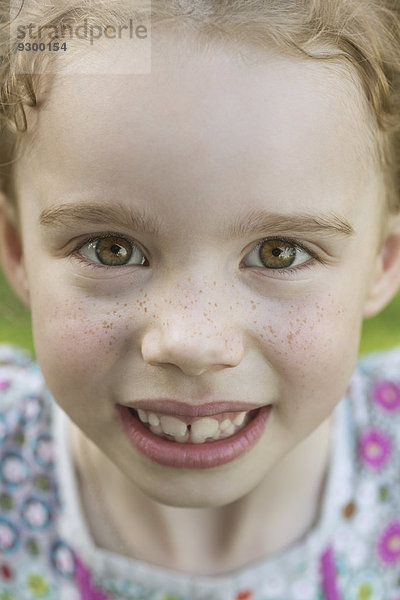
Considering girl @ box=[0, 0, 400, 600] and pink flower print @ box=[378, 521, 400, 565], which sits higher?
girl @ box=[0, 0, 400, 600]

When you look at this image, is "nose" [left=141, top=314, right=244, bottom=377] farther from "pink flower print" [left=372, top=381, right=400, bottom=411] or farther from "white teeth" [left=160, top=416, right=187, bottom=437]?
"pink flower print" [left=372, top=381, right=400, bottom=411]

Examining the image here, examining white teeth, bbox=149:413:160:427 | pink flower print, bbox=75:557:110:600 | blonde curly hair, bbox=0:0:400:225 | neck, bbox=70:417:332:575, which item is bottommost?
pink flower print, bbox=75:557:110:600

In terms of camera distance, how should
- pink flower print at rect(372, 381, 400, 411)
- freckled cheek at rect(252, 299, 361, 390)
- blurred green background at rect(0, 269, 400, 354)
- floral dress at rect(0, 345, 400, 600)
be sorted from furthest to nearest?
blurred green background at rect(0, 269, 400, 354), pink flower print at rect(372, 381, 400, 411), floral dress at rect(0, 345, 400, 600), freckled cheek at rect(252, 299, 361, 390)

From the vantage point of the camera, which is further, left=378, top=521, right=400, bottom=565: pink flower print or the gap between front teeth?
left=378, top=521, right=400, bottom=565: pink flower print

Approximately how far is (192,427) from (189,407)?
0.20ft

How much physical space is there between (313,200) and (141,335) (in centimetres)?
24

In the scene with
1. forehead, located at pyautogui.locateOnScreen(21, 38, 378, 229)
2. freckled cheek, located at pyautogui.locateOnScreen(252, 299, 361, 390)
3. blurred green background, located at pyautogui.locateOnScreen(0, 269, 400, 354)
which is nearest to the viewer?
forehead, located at pyautogui.locateOnScreen(21, 38, 378, 229)

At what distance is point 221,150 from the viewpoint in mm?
826

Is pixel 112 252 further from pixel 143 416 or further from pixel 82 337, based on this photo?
pixel 143 416

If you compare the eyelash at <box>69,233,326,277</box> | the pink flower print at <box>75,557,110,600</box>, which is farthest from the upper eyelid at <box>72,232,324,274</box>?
the pink flower print at <box>75,557,110,600</box>

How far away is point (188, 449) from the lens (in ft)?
3.37

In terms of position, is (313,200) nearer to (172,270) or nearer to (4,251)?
(172,270)

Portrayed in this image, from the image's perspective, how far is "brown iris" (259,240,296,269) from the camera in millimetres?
934

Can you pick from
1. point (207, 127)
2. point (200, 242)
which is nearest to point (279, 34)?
point (207, 127)
